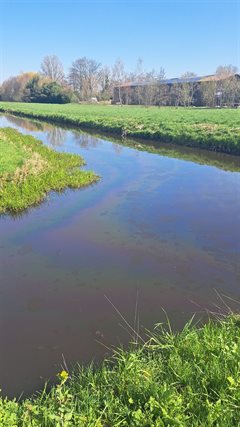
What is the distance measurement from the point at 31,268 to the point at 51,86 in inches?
3808

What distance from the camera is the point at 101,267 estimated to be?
8.15 metres

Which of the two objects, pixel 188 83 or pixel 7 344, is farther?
pixel 188 83

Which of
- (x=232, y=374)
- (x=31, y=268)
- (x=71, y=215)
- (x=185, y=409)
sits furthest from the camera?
(x=71, y=215)

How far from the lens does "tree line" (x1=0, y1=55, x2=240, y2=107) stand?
79812mm

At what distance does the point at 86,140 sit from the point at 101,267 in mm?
25027

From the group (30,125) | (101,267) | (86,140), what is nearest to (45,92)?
(30,125)

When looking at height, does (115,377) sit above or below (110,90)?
below

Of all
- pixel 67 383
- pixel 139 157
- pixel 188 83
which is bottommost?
pixel 67 383

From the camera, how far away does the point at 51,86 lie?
96.4m

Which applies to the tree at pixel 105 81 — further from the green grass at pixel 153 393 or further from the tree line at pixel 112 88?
the green grass at pixel 153 393

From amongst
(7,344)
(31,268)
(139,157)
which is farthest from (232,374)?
(139,157)

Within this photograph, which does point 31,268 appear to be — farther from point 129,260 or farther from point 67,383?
point 67,383

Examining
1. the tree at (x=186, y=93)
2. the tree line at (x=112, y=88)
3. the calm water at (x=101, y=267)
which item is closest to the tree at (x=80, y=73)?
the tree line at (x=112, y=88)

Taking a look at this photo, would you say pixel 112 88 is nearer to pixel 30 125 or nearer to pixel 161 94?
pixel 161 94
